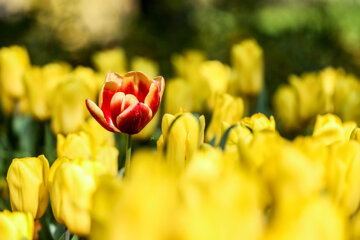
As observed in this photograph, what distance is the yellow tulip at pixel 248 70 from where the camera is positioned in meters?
1.85

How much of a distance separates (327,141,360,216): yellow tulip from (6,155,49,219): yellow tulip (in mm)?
506

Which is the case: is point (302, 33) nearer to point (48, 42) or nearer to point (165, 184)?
point (48, 42)

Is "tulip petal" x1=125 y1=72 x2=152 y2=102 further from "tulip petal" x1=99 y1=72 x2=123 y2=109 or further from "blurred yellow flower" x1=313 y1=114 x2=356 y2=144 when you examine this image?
"blurred yellow flower" x1=313 y1=114 x2=356 y2=144

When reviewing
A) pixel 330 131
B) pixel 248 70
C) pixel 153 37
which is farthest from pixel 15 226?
pixel 153 37

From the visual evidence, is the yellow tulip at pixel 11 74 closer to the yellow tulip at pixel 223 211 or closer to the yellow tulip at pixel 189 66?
the yellow tulip at pixel 189 66

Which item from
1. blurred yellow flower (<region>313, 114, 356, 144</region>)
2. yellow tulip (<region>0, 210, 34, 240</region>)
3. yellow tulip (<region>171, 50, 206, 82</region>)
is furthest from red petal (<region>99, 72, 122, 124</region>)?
yellow tulip (<region>171, 50, 206, 82</region>)

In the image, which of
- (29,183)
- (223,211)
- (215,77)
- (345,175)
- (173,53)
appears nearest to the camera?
(223,211)

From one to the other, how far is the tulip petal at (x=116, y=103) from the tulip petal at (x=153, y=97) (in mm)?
49

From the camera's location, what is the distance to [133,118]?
1.06 metres

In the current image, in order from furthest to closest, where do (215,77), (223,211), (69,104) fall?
(215,77)
(69,104)
(223,211)

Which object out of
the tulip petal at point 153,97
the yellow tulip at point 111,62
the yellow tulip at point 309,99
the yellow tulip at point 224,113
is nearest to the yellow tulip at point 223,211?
the tulip petal at point 153,97

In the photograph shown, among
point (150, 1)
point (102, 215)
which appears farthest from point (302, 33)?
point (102, 215)

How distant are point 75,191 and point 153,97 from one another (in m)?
0.30

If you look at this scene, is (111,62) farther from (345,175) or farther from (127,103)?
(345,175)
